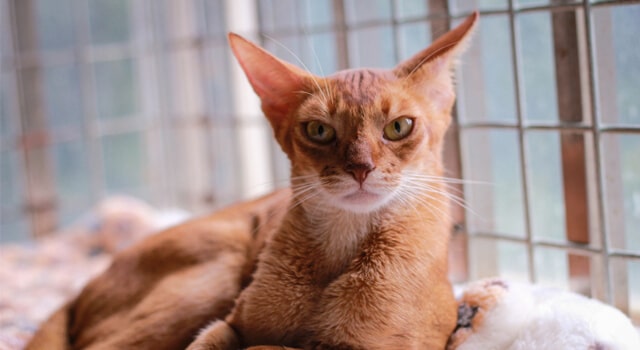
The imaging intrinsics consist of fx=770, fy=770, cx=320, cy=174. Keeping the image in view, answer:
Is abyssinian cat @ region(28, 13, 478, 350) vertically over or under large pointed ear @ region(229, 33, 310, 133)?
under

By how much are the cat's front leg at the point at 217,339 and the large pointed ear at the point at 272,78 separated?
45cm

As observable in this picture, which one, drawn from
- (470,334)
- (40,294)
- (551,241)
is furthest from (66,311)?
(551,241)

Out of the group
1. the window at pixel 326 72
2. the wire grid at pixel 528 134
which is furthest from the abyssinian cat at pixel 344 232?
the window at pixel 326 72

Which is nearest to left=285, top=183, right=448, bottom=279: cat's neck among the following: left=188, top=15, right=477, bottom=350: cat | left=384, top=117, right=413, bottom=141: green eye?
left=188, top=15, right=477, bottom=350: cat

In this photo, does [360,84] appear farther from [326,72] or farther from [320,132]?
[326,72]

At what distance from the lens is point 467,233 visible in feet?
6.88

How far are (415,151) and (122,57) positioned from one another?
2.29 m

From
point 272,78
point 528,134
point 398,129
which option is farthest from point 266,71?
point 528,134

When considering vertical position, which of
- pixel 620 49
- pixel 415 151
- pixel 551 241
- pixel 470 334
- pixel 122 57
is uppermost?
pixel 122 57

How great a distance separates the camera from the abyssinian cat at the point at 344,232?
1.50 m

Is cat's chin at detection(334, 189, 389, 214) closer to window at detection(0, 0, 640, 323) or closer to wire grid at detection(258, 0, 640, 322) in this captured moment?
wire grid at detection(258, 0, 640, 322)

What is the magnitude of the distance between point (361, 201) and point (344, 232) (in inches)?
5.5

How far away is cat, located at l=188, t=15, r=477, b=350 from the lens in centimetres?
149

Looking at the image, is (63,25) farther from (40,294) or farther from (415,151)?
(415,151)
